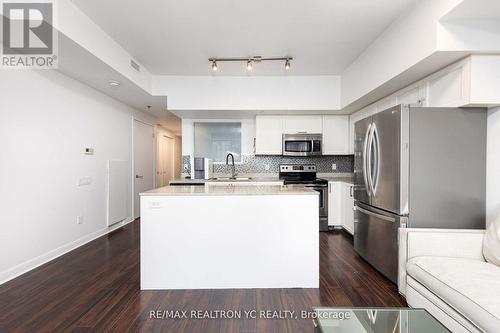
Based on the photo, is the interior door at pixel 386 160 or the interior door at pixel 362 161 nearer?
the interior door at pixel 386 160

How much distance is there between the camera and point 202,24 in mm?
2652

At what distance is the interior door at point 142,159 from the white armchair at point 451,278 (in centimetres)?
478

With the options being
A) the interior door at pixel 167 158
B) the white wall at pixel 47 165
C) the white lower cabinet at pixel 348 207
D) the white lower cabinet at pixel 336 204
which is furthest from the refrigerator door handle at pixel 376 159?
A: the interior door at pixel 167 158

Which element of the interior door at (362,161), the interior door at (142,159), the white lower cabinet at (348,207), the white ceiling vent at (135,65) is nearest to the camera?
the interior door at (362,161)

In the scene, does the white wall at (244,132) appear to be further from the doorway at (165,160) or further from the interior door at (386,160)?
the interior door at (386,160)

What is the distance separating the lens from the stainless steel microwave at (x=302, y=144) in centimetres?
454

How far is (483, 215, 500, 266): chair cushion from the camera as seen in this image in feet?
5.82

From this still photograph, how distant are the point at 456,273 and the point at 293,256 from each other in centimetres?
118

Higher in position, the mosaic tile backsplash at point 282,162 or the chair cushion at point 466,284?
the mosaic tile backsplash at point 282,162

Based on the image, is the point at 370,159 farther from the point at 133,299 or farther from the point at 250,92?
the point at 133,299

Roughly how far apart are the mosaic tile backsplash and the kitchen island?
2629 millimetres

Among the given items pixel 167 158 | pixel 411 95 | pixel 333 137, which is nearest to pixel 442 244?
pixel 411 95

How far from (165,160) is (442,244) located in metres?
6.34

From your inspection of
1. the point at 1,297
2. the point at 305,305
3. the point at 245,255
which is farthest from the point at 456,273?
the point at 1,297
